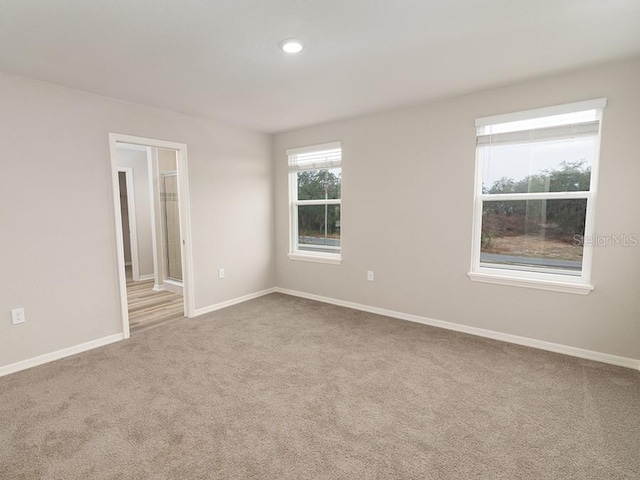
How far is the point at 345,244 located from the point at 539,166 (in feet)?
7.42

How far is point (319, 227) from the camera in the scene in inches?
185

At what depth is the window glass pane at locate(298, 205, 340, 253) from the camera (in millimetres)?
4492

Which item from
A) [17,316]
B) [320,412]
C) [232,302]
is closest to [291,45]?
[320,412]

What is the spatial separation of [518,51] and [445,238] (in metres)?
1.77

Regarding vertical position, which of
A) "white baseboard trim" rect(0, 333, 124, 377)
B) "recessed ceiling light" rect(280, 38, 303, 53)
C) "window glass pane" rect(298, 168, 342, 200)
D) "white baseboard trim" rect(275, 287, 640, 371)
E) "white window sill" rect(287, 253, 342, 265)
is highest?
"recessed ceiling light" rect(280, 38, 303, 53)

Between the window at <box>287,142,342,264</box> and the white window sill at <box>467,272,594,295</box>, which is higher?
the window at <box>287,142,342,264</box>

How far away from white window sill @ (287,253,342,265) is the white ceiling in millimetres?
2090

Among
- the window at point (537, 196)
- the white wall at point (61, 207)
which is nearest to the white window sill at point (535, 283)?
the window at point (537, 196)

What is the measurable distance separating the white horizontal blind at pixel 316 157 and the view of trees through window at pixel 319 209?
0.30 feet

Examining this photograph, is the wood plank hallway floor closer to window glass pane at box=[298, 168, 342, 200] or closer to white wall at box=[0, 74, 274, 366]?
white wall at box=[0, 74, 274, 366]

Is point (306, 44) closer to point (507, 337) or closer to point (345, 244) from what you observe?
point (345, 244)

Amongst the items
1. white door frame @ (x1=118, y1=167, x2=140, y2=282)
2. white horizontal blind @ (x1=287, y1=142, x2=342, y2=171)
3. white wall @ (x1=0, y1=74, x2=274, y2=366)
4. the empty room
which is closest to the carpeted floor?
the empty room

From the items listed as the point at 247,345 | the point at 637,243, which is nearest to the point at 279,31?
the point at 247,345

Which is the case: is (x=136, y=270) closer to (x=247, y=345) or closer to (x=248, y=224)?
(x=248, y=224)
